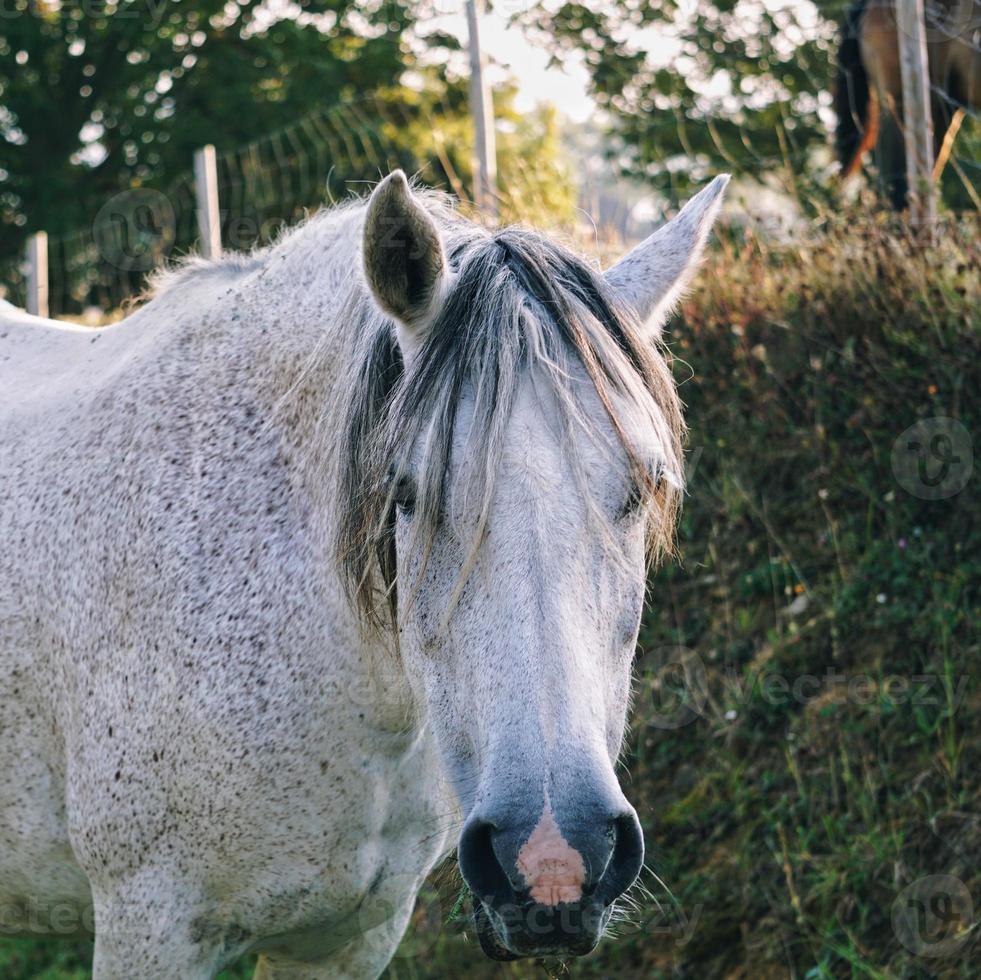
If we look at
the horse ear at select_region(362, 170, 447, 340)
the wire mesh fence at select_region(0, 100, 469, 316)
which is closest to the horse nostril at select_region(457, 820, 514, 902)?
the horse ear at select_region(362, 170, 447, 340)

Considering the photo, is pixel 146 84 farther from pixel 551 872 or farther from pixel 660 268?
pixel 551 872

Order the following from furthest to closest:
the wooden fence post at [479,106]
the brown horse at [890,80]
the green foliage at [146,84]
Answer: the green foliage at [146,84], the wooden fence post at [479,106], the brown horse at [890,80]

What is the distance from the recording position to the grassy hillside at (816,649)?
3.83 m

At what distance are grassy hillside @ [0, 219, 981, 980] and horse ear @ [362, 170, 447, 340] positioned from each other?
95.6 inches

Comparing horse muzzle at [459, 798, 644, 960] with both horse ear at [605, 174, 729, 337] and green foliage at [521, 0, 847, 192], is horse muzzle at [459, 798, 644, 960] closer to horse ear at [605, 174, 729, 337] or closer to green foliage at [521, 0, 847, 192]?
horse ear at [605, 174, 729, 337]

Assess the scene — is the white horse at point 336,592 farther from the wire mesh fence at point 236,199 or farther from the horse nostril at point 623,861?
the wire mesh fence at point 236,199

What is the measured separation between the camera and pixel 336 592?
7.83ft

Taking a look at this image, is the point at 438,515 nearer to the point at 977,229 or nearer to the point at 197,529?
the point at 197,529

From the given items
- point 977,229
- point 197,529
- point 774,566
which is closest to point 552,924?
point 197,529

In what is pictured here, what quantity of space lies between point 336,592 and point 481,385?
656 millimetres

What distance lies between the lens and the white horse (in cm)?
182

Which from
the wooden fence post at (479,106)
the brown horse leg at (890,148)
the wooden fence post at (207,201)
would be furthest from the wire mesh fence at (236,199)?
the brown horse leg at (890,148)

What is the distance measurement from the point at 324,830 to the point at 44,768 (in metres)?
0.75

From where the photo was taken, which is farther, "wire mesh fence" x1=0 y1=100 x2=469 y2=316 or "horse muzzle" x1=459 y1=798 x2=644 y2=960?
"wire mesh fence" x1=0 y1=100 x2=469 y2=316
